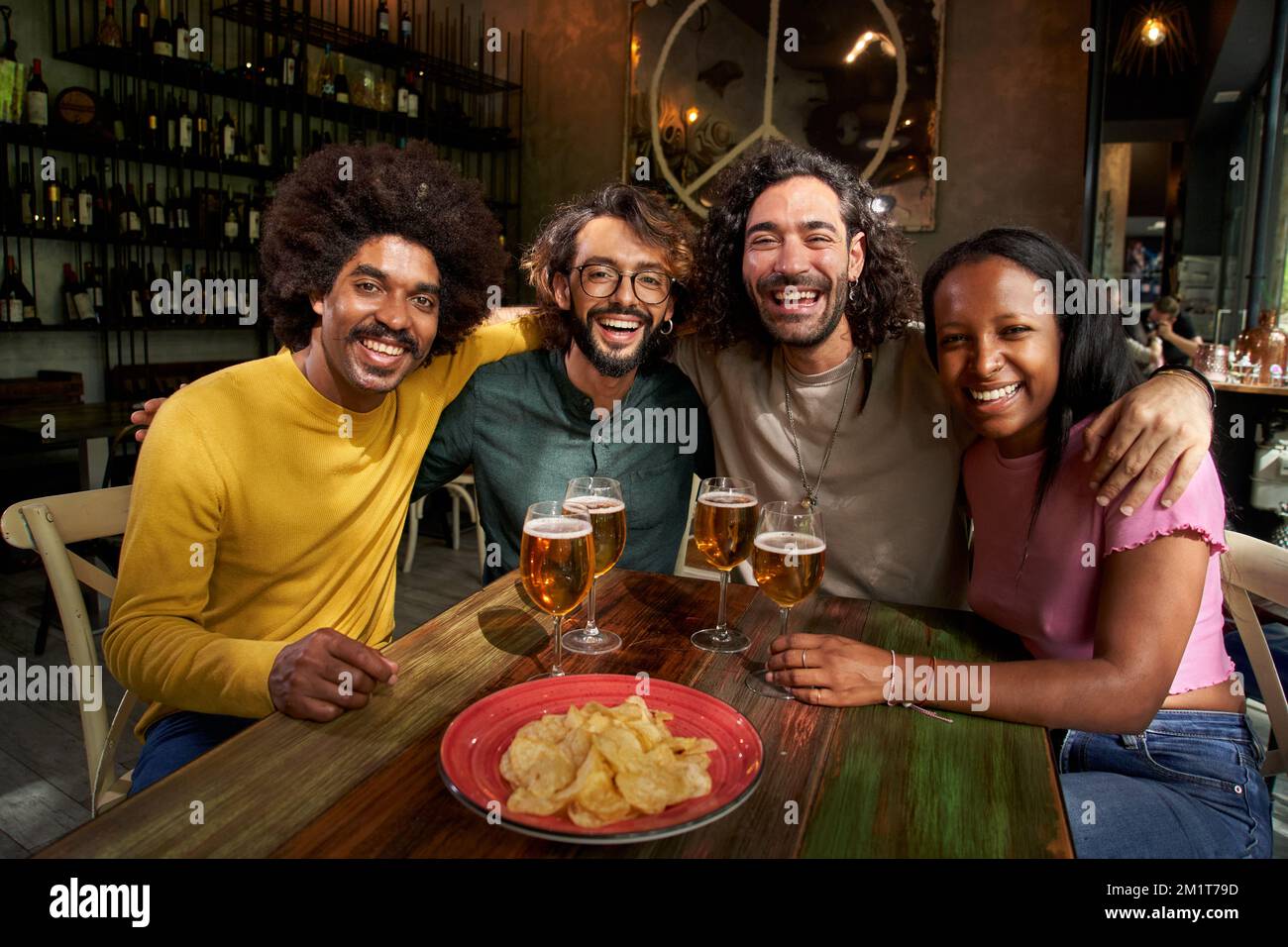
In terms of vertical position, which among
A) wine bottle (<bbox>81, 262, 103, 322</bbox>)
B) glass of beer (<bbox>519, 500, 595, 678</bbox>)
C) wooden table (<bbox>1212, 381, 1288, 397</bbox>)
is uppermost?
wine bottle (<bbox>81, 262, 103, 322</bbox>)

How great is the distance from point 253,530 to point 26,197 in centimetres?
446

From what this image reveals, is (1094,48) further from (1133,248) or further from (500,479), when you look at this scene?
(1133,248)

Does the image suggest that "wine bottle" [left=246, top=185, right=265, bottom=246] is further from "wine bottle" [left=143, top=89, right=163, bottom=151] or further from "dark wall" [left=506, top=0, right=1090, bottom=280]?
"dark wall" [left=506, top=0, right=1090, bottom=280]

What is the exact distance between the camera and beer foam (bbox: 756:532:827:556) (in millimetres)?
1218

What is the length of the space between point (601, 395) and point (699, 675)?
1.01m

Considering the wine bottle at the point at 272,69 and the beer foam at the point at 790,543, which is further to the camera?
the wine bottle at the point at 272,69

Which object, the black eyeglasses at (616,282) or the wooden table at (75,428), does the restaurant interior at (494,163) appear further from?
the black eyeglasses at (616,282)

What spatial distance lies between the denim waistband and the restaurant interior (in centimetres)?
25

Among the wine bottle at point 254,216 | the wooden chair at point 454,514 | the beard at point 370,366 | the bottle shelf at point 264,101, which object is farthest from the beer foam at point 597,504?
the wine bottle at point 254,216

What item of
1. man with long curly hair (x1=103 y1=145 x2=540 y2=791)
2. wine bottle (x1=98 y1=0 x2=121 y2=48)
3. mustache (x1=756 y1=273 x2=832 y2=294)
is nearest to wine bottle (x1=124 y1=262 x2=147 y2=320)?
wine bottle (x1=98 y1=0 x2=121 y2=48)

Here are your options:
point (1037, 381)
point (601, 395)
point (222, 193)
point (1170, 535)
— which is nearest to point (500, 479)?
A: point (601, 395)

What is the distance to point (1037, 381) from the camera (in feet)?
5.00

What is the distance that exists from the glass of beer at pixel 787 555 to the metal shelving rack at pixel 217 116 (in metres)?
3.51

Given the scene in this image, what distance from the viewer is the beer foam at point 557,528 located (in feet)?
3.85
